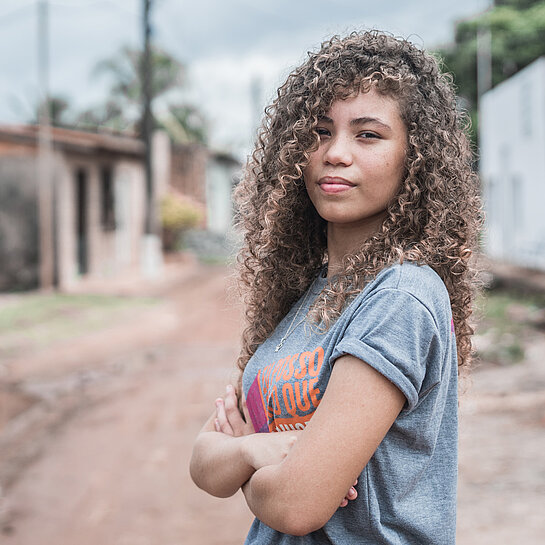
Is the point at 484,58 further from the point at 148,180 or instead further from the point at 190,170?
the point at 190,170

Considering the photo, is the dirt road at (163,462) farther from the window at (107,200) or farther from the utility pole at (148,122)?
the window at (107,200)

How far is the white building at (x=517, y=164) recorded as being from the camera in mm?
15531

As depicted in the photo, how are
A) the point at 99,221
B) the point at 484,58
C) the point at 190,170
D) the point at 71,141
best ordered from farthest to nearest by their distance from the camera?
the point at 190,170, the point at 484,58, the point at 99,221, the point at 71,141

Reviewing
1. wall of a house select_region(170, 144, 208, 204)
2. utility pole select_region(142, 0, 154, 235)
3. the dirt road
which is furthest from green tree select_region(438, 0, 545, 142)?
wall of a house select_region(170, 144, 208, 204)

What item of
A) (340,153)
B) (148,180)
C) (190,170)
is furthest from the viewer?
(190,170)

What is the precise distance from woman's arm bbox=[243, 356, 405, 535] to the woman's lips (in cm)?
37

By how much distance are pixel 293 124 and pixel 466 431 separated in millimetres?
4638

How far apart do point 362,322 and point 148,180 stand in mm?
18235

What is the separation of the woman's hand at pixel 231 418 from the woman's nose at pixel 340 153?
0.55 meters

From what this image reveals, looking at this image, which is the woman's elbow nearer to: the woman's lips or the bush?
the woman's lips

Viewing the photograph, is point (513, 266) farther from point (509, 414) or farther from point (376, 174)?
point (376, 174)

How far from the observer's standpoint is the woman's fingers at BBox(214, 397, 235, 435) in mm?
1711

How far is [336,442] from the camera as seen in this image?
1300 millimetres

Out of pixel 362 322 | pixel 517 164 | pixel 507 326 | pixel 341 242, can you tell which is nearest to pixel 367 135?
pixel 341 242
